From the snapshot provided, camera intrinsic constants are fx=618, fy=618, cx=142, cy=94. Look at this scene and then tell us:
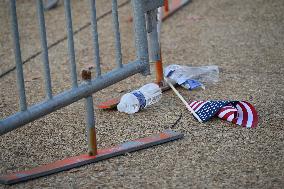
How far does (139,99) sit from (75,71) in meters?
0.91

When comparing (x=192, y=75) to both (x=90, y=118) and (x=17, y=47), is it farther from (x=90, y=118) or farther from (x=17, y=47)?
(x=17, y=47)

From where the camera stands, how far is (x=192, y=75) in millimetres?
4605

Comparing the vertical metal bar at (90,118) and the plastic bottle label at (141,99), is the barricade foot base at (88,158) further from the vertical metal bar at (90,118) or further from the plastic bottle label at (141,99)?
the plastic bottle label at (141,99)

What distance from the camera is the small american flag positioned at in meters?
3.87

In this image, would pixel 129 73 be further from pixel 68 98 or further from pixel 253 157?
pixel 253 157

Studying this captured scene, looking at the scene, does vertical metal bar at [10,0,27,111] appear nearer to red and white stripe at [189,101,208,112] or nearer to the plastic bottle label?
the plastic bottle label

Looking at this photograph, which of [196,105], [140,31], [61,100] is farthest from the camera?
[196,105]

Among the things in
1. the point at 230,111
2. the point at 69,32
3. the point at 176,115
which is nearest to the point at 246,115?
the point at 230,111

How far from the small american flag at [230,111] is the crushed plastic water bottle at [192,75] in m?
0.48

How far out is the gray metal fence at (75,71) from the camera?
3.09 metres

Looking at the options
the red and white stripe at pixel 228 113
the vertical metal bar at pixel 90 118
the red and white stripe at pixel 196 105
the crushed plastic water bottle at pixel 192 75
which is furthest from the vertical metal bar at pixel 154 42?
the vertical metal bar at pixel 90 118

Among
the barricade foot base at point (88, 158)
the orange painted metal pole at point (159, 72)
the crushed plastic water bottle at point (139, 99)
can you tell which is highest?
the orange painted metal pole at point (159, 72)

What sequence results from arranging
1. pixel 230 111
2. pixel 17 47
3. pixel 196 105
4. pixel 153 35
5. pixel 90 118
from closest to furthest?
pixel 17 47
pixel 90 118
pixel 230 111
pixel 196 105
pixel 153 35

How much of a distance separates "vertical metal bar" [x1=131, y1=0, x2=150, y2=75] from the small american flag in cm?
52
